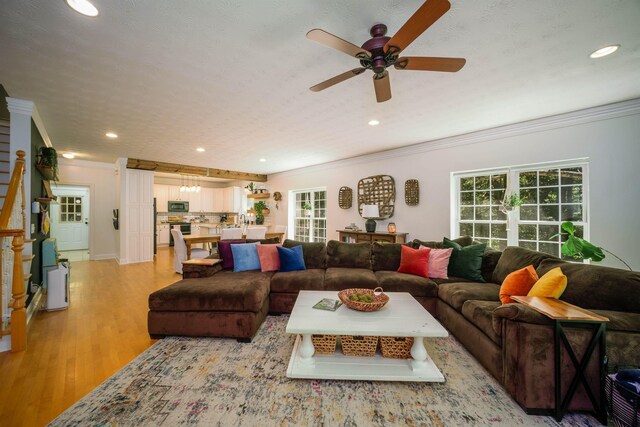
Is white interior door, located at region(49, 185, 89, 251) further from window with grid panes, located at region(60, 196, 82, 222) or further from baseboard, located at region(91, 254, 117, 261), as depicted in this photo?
baseboard, located at region(91, 254, 117, 261)

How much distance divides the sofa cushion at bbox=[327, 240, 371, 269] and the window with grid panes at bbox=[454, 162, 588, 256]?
1.96 m

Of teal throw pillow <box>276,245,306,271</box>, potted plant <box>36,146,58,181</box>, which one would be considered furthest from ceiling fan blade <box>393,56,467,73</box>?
potted plant <box>36,146,58,181</box>

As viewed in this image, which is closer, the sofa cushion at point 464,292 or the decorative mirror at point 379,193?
the sofa cushion at point 464,292

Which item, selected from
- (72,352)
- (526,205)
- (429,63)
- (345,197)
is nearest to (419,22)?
(429,63)

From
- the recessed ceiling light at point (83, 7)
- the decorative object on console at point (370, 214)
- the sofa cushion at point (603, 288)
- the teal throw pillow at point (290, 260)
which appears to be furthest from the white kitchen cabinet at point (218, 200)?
the sofa cushion at point (603, 288)

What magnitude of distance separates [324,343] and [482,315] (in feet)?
4.29

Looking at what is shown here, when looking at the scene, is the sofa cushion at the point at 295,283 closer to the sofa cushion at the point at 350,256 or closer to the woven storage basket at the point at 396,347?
the sofa cushion at the point at 350,256

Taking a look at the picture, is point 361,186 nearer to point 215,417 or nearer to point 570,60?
point 570,60

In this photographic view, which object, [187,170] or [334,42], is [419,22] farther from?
[187,170]

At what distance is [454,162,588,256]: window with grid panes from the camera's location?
343cm

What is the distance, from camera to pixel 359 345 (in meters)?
2.09

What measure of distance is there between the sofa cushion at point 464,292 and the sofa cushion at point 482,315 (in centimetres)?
14

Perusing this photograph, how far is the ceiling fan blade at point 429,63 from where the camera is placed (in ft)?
5.65

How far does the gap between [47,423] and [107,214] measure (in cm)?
675
